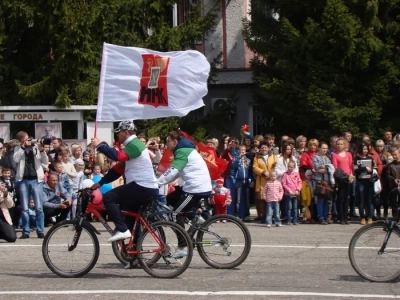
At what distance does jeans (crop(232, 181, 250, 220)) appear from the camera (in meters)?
20.1

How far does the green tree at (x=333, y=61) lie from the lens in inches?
927

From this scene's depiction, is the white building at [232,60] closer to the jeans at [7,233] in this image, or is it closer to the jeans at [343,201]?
the jeans at [343,201]

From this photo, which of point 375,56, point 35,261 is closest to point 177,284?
point 35,261

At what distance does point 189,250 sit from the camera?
38.9 ft

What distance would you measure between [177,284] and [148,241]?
88cm

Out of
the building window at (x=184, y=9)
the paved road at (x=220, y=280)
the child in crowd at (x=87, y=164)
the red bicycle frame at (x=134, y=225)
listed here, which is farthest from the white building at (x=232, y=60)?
the red bicycle frame at (x=134, y=225)

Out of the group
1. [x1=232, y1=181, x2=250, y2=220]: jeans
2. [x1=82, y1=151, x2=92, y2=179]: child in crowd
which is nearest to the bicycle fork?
[x1=232, y1=181, x2=250, y2=220]: jeans

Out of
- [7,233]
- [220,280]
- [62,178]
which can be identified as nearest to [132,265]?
[220,280]

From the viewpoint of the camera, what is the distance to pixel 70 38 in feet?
82.0

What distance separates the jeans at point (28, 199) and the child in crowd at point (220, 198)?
325 cm

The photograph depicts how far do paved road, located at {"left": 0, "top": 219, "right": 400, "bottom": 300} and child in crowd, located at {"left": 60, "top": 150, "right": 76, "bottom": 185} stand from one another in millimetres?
4081

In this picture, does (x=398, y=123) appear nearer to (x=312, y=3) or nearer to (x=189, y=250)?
(x=312, y=3)

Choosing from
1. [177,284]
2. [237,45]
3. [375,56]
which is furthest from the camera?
[237,45]

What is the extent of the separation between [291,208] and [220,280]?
25.9 ft
